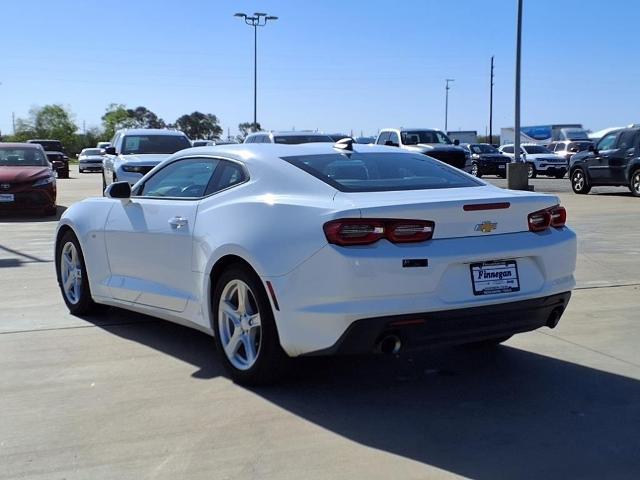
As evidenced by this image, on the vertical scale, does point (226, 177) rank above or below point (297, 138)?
below

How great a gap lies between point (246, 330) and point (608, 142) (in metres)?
19.3

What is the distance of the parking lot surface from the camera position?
151 inches

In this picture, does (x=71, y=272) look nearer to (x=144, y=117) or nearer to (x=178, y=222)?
(x=178, y=222)

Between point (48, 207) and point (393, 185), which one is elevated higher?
point (393, 185)

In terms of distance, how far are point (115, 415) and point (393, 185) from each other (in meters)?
2.16

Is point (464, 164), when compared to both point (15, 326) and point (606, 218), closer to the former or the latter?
point (606, 218)

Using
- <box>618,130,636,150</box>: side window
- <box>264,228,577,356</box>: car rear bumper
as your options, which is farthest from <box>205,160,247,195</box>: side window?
<box>618,130,636,150</box>: side window

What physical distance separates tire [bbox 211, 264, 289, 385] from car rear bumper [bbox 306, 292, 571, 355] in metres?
0.37

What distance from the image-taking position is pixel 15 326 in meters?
6.63

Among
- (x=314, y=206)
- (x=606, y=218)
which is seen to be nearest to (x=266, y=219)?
(x=314, y=206)

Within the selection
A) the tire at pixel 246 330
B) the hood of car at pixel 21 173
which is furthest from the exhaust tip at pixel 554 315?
the hood of car at pixel 21 173

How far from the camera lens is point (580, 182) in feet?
75.6

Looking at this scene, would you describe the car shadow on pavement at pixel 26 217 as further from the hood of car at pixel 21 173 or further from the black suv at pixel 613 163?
the black suv at pixel 613 163

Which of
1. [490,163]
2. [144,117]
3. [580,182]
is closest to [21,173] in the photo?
[580,182]
